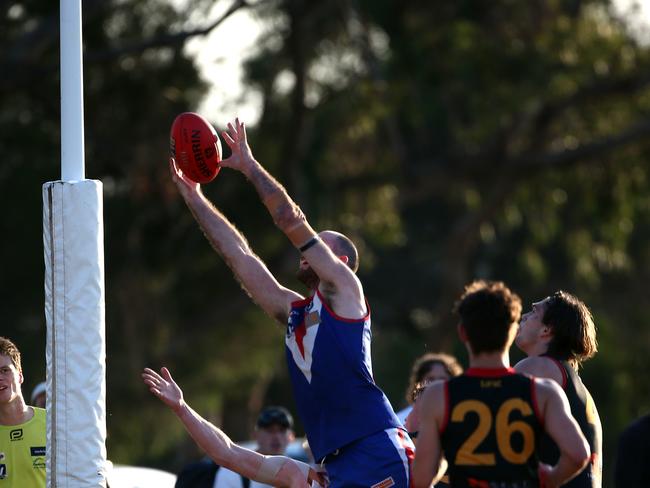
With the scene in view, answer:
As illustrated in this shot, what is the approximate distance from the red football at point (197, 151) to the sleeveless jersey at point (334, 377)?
1.39 metres

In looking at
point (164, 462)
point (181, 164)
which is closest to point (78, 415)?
point (181, 164)

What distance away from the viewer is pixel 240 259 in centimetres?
760

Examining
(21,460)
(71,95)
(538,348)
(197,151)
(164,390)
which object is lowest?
(21,460)

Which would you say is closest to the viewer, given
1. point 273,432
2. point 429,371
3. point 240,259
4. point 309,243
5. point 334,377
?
point 309,243

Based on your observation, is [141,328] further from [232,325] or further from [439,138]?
[439,138]

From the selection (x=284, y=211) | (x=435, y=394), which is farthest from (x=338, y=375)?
(x=435, y=394)

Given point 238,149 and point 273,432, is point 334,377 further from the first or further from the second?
point 273,432

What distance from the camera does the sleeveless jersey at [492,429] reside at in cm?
556

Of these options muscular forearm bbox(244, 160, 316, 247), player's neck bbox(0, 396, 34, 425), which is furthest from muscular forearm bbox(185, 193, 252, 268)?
player's neck bbox(0, 396, 34, 425)

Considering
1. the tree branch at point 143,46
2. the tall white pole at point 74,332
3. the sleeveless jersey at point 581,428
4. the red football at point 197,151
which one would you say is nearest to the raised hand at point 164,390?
the tall white pole at point 74,332

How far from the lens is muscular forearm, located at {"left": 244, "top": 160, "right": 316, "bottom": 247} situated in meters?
6.41

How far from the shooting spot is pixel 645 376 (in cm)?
3031

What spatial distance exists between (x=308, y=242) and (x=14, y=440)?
2.41 metres

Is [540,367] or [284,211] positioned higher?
[284,211]
